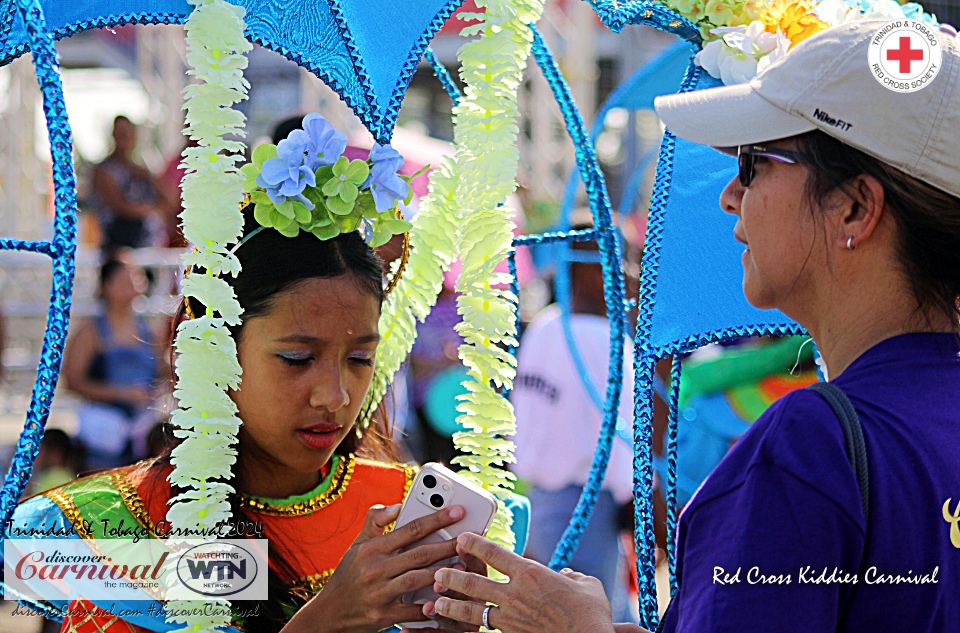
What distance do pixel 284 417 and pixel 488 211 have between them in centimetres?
55

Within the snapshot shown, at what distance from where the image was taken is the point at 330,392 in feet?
5.93

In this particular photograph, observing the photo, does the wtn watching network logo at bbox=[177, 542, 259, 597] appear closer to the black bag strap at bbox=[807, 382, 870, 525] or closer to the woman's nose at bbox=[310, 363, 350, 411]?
the woman's nose at bbox=[310, 363, 350, 411]

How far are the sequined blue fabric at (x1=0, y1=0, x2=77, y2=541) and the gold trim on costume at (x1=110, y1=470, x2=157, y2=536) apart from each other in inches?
8.7

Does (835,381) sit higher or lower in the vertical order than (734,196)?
lower

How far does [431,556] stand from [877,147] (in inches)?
35.1

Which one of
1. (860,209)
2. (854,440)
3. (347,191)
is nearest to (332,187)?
(347,191)

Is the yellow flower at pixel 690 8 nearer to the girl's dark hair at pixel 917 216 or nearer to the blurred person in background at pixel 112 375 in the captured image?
the girl's dark hair at pixel 917 216

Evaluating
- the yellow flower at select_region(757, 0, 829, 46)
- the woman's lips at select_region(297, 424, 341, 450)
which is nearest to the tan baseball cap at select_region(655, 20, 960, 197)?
the yellow flower at select_region(757, 0, 829, 46)

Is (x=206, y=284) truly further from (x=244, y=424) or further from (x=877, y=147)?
(x=877, y=147)

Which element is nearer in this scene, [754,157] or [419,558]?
[754,157]

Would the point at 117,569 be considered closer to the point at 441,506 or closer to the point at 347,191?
the point at 441,506

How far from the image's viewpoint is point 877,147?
124 cm

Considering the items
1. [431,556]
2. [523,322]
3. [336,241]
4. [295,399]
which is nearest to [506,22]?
[336,241]

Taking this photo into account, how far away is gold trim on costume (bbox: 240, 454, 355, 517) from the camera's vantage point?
191 centimetres
